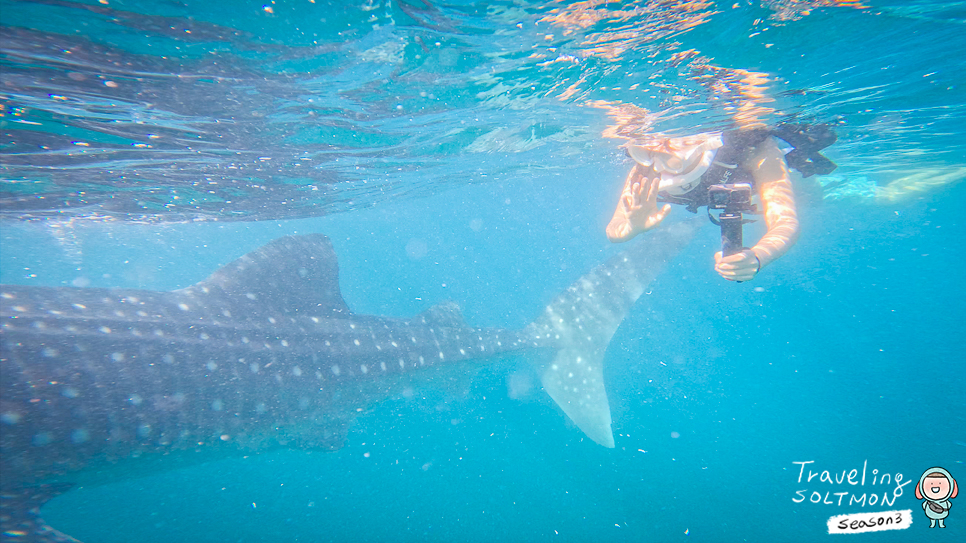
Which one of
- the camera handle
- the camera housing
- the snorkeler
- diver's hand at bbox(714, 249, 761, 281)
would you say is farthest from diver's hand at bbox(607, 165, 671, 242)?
diver's hand at bbox(714, 249, 761, 281)

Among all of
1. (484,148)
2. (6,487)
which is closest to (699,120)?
(484,148)

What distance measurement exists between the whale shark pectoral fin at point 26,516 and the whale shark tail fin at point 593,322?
711cm

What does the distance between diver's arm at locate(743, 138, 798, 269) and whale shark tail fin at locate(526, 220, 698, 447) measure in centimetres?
243

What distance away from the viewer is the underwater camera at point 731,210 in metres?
3.59

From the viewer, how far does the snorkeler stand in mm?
3748

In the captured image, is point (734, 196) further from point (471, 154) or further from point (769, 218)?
point (471, 154)

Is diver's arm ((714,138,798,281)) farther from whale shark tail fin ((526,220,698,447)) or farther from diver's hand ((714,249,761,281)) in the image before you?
whale shark tail fin ((526,220,698,447))

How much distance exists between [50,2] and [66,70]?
1.81 meters

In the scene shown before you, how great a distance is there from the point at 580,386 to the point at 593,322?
1387mm

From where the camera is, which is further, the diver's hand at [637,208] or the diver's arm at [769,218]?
the diver's hand at [637,208]

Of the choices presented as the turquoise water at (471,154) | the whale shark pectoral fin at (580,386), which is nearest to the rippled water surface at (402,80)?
the turquoise water at (471,154)

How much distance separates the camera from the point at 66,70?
16.5 ft

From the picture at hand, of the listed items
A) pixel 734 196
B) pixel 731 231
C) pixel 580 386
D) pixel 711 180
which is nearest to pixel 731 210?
pixel 734 196

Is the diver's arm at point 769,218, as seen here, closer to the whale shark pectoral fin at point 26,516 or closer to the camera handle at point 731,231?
the camera handle at point 731,231
